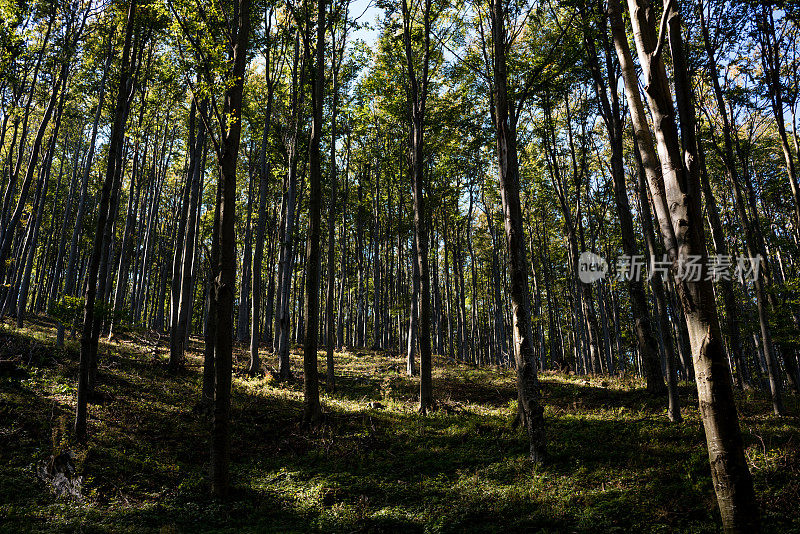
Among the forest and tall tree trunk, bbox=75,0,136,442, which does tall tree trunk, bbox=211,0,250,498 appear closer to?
the forest

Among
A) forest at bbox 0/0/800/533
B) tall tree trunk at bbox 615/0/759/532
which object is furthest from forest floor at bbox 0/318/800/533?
tall tree trunk at bbox 615/0/759/532

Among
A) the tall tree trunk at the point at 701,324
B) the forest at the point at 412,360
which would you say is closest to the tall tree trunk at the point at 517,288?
the forest at the point at 412,360

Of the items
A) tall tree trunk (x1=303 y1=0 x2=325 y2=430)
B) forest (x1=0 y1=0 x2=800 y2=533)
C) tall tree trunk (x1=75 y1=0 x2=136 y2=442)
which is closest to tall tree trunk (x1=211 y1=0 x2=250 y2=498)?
forest (x1=0 y1=0 x2=800 y2=533)

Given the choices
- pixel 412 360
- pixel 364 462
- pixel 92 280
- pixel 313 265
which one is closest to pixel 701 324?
pixel 364 462

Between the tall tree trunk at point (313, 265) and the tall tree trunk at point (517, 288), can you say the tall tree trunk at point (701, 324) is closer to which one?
the tall tree trunk at point (517, 288)

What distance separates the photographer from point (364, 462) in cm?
837

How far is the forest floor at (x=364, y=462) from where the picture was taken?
5.60m

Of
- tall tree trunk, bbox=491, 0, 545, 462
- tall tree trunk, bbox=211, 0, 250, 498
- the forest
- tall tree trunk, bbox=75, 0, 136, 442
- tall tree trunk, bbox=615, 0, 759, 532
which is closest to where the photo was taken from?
tall tree trunk, bbox=615, 0, 759, 532

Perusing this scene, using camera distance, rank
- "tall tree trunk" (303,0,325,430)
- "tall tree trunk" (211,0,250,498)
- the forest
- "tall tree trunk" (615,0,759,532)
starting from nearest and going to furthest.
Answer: "tall tree trunk" (615,0,759,532) < the forest < "tall tree trunk" (211,0,250,498) < "tall tree trunk" (303,0,325,430)

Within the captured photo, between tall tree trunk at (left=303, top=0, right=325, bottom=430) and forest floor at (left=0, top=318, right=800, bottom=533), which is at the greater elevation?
tall tree trunk at (left=303, top=0, right=325, bottom=430)

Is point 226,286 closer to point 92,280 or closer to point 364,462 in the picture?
point 92,280

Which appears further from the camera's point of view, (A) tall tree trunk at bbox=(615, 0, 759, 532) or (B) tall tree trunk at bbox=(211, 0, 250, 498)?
(B) tall tree trunk at bbox=(211, 0, 250, 498)

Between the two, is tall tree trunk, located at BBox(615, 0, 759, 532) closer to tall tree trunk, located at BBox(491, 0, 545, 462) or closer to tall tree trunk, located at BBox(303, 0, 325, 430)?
tall tree trunk, located at BBox(491, 0, 545, 462)

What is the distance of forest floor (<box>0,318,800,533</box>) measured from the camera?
5602mm
